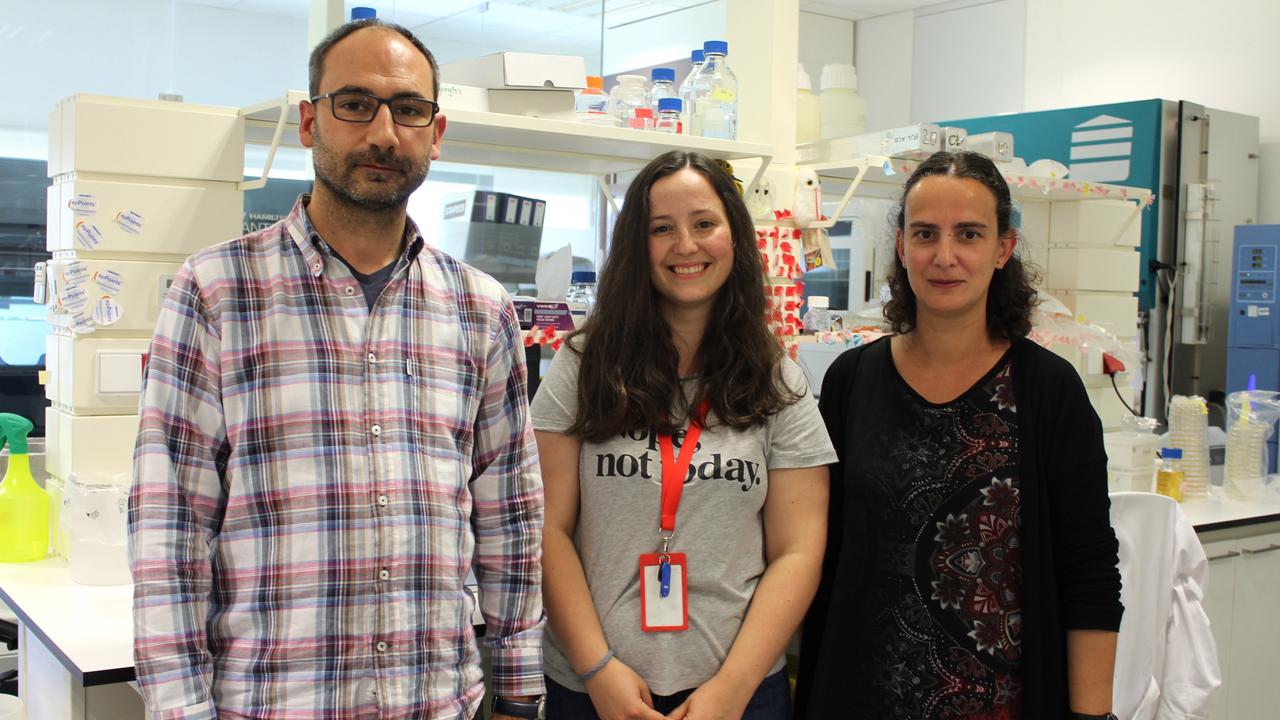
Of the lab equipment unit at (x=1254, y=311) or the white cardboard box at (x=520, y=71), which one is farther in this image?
the lab equipment unit at (x=1254, y=311)

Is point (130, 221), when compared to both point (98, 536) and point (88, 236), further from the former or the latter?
point (98, 536)

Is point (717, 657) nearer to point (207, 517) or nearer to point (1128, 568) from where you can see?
point (207, 517)

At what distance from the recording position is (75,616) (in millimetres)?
1889

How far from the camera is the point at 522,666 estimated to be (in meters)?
1.52

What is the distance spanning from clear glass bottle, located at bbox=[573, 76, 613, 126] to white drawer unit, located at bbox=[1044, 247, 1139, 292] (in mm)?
1744

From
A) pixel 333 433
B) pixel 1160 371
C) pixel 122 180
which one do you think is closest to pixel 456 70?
pixel 122 180

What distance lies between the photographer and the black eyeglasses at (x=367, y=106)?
1.37 meters

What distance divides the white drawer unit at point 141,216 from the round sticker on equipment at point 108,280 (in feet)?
0.14

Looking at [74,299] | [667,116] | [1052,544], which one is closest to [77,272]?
[74,299]

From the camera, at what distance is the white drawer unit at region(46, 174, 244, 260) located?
2211 millimetres

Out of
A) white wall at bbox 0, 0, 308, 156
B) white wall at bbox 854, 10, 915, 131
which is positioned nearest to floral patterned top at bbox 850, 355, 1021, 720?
white wall at bbox 0, 0, 308, 156

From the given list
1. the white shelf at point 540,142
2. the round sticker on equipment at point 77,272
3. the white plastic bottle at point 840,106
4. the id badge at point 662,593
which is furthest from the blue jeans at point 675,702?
the white plastic bottle at point 840,106

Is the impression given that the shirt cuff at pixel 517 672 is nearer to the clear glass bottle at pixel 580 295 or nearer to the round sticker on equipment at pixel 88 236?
the clear glass bottle at pixel 580 295

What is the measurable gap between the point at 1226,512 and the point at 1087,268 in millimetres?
895
